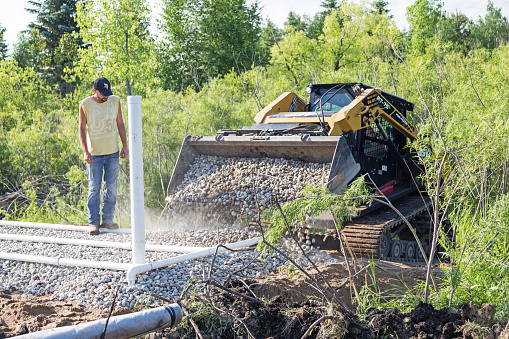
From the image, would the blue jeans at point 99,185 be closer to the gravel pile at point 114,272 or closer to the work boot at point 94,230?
the work boot at point 94,230

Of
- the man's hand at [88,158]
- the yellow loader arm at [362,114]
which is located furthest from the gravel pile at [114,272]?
the yellow loader arm at [362,114]

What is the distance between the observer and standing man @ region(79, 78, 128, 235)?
6086 mm

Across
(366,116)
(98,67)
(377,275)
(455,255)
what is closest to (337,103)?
(366,116)

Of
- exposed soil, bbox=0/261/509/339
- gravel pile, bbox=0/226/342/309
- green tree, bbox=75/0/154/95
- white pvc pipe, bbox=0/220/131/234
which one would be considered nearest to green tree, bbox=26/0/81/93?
green tree, bbox=75/0/154/95

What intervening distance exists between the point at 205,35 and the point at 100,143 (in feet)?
A: 89.5

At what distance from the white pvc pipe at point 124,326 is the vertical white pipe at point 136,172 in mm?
1418

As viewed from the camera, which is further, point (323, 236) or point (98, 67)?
point (98, 67)

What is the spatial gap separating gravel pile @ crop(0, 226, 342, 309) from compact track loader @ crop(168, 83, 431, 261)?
37.6 inches

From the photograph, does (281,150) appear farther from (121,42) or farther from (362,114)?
(121,42)

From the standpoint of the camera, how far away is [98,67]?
16.4 meters

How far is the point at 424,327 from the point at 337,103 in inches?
215

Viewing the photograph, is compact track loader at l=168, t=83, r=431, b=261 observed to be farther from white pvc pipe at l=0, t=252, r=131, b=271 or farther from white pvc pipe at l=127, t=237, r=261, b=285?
white pvc pipe at l=0, t=252, r=131, b=271

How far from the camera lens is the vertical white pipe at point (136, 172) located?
397 centimetres

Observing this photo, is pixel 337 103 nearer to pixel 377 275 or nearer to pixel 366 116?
pixel 366 116
